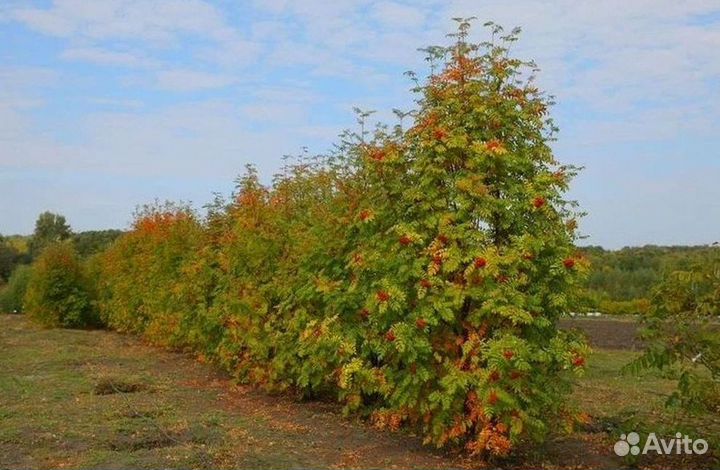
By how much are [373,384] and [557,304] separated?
2129 mm

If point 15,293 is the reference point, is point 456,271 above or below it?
above

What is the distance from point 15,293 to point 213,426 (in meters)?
30.5

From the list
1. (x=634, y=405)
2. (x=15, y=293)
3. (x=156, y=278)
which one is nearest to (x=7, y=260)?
(x=15, y=293)

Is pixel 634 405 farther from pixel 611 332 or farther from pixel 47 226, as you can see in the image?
pixel 47 226

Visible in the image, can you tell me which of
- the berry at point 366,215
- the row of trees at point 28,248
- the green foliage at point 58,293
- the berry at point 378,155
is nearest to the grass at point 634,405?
the berry at point 366,215

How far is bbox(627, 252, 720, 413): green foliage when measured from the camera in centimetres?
674

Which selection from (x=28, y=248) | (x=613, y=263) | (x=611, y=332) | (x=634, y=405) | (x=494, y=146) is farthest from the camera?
(x=28, y=248)

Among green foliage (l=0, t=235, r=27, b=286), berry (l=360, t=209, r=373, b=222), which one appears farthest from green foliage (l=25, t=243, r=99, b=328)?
green foliage (l=0, t=235, r=27, b=286)

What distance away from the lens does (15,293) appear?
36.1m

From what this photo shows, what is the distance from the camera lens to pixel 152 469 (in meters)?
6.82

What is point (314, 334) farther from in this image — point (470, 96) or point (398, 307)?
point (470, 96)

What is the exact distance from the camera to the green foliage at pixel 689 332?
6738mm

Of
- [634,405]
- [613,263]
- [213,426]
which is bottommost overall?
[213,426]

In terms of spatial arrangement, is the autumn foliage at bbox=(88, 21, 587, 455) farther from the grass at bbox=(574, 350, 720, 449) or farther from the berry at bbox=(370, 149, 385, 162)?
the grass at bbox=(574, 350, 720, 449)
